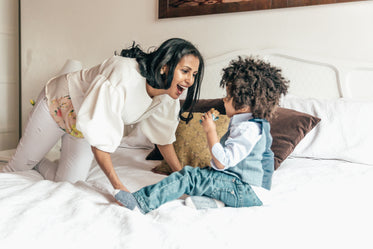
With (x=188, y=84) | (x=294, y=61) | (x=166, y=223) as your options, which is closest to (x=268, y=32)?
(x=294, y=61)

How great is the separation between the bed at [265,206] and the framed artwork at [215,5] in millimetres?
487

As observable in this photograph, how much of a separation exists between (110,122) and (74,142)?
60 centimetres

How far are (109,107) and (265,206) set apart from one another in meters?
0.64

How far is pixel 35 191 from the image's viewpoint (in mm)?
1130

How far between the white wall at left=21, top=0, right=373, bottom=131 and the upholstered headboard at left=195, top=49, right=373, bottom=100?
7cm

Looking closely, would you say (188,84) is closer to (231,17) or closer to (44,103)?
(44,103)

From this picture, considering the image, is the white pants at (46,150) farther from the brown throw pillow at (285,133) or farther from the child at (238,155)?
the child at (238,155)

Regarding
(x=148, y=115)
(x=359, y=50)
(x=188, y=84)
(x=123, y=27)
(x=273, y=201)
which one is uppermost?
(x=123, y=27)

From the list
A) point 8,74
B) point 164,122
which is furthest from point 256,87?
point 8,74

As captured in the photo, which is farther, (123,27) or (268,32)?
(123,27)

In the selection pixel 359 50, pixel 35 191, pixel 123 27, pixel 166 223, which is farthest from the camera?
pixel 123 27

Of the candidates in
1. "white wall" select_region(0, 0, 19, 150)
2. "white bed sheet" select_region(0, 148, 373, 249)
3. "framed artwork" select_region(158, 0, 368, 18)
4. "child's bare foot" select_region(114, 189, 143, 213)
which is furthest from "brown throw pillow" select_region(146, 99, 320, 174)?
"white wall" select_region(0, 0, 19, 150)

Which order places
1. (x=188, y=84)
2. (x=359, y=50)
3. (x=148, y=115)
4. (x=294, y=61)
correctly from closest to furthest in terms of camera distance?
(x=188, y=84) → (x=148, y=115) → (x=359, y=50) → (x=294, y=61)

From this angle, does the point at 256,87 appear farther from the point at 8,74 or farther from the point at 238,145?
the point at 8,74
